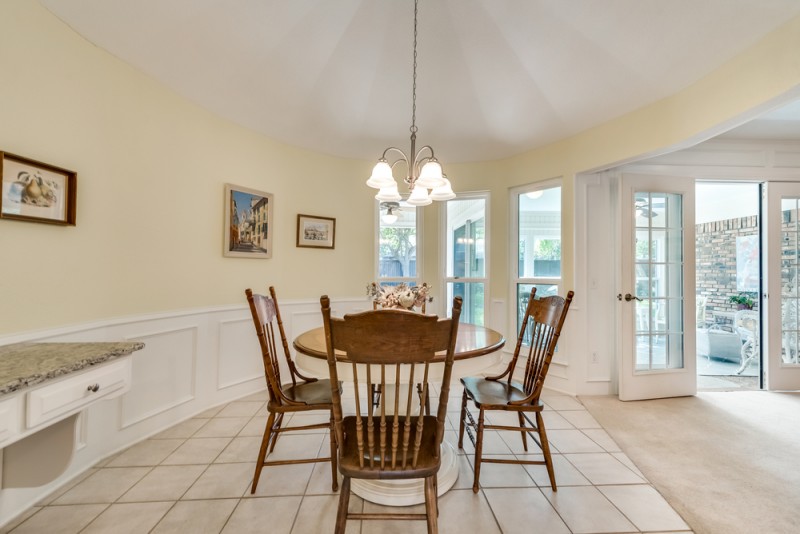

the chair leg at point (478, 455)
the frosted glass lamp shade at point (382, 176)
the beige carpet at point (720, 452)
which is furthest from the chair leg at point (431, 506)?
the frosted glass lamp shade at point (382, 176)

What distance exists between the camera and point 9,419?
97 cm

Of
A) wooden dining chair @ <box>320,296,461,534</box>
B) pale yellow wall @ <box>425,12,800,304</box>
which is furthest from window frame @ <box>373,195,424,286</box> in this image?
wooden dining chair @ <box>320,296,461,534</box>

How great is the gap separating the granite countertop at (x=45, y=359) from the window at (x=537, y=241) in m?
3.26

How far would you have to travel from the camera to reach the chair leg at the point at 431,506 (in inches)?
44.5

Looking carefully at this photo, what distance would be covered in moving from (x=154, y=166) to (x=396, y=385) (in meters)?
2.33

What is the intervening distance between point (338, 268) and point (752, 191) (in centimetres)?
600

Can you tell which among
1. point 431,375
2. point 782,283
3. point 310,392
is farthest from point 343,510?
point 782,283

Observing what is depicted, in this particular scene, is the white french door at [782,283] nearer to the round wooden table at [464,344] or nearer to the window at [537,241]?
the window at [537,241]

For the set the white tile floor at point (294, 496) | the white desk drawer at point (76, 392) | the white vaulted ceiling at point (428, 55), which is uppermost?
the white vaulted ceiling at point (428, 55)

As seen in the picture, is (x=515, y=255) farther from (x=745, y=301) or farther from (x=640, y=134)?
(x=745, y=301)

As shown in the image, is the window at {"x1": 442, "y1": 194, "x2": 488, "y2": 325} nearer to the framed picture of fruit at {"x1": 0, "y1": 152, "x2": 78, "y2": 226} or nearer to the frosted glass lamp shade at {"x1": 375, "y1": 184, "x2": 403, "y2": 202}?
the frosted glass lamp shade at {"x1": 375, "y1": 184, "x2": 403, "y2": 202}

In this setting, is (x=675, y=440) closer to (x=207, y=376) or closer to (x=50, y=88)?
(x=207, y=376)

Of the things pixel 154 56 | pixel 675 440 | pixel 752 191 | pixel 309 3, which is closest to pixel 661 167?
pixel 675 440

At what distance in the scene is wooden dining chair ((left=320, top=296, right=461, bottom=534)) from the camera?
102cm
